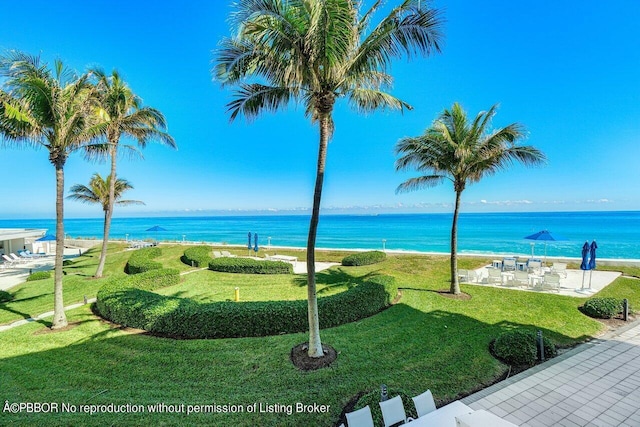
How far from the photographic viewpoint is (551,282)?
11969 millimetres

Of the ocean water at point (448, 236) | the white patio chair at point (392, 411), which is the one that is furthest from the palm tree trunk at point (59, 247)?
the ocean water at point (448, 236)

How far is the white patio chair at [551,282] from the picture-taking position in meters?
11.8

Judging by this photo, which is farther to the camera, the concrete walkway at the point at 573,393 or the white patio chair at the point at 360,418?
the concrete walkway at the point at 573,393

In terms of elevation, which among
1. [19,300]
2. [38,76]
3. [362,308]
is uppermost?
[38,76]

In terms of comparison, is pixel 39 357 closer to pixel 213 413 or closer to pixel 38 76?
pixel 213 413

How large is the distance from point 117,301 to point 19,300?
23.0 ft

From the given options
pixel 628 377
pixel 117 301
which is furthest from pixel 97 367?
pixel 628 377

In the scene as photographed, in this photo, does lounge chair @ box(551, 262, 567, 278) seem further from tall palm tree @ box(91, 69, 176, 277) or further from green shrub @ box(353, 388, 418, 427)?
tall palm tree @ box(91, 69, 176, 277)

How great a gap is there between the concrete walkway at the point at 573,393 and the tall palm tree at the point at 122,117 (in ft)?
51.0

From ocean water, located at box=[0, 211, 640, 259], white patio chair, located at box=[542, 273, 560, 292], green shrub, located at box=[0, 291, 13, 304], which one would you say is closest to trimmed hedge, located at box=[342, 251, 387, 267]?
ocean water, located at box=[0, 211, 640, 259]

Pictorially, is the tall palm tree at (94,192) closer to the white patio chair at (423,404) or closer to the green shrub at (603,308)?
the white patio chair at (423,404)

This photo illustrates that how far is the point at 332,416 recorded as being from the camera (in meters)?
4.54

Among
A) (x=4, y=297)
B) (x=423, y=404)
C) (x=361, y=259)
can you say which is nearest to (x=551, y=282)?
(x=361, y=259)

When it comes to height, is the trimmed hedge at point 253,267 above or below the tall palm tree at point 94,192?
below
